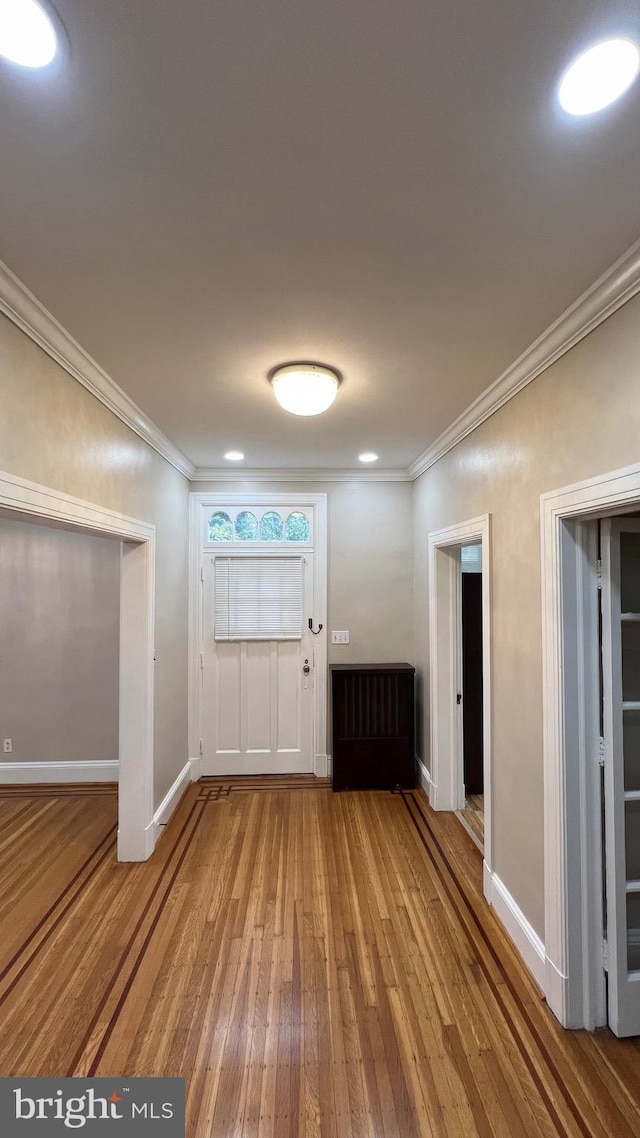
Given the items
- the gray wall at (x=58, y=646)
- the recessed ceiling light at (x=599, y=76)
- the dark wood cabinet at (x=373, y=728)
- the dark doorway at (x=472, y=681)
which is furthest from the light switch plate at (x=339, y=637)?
the recessed ceiling light at (x=599, y=76)

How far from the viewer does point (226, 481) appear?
13.8ft

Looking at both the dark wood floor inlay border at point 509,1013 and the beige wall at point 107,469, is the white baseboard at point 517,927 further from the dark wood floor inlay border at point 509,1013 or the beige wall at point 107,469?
the beige wall at point 107,469

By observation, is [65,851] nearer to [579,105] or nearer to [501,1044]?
[501,1044]

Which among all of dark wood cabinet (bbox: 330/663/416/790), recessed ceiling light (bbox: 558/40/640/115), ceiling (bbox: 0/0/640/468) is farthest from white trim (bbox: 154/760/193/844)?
recessed ceiling light (bbox: 558/40/640/115)

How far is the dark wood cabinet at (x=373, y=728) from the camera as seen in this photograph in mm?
3910

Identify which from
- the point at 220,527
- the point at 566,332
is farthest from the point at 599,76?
the point at 220,527

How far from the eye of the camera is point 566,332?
172 centimetres

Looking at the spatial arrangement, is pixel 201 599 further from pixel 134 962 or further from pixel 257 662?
pixel 134 962

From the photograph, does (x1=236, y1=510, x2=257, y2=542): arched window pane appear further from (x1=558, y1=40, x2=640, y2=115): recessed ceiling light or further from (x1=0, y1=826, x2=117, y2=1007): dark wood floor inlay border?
(x1=558, y1=40, x2=640, y2=115): recessed ceiling light

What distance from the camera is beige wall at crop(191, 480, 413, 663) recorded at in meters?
4.24

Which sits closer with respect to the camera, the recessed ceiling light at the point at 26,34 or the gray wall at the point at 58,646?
the recessed ceiling light at the point at 26,34

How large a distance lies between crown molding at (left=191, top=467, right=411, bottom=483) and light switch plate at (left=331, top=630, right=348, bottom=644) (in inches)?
51.8

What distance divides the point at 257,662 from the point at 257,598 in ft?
1.81

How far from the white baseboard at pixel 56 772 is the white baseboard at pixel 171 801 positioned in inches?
26.4
